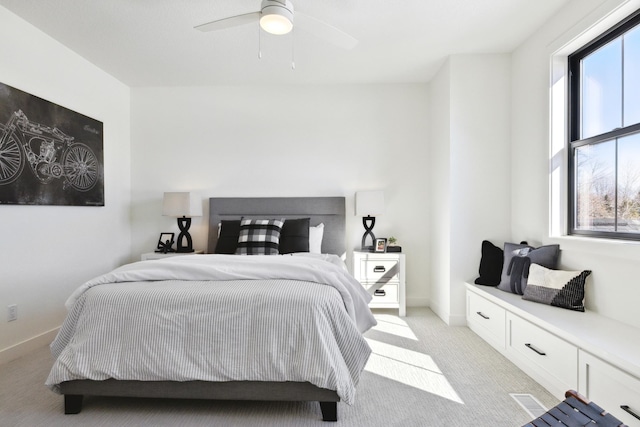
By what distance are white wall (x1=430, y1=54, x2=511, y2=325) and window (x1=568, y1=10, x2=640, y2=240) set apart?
74 cm

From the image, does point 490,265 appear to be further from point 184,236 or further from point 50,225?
point 50,225

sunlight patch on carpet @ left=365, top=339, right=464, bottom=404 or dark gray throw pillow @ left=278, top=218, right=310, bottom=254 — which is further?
dark gray throw pillow @ left=278, top=218, right=310, bottom=254

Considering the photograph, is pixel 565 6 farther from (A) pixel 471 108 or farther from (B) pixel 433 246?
(B) pixel 433 246

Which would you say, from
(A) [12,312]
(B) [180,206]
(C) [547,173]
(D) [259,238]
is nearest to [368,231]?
(D) [259,238]

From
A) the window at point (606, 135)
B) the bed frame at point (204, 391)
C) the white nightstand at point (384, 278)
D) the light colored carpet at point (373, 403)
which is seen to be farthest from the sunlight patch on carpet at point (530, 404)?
the white nightstand at point (384, 278)

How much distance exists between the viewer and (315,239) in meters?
4.04

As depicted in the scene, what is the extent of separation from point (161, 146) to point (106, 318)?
2.99m

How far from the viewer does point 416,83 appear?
4359mm

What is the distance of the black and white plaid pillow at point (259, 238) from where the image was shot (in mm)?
3688

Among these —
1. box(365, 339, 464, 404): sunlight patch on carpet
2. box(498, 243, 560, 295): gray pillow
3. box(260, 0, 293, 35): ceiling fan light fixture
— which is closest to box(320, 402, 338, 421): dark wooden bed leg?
box(365, 339, 464, 404): sunlight patch on carpet

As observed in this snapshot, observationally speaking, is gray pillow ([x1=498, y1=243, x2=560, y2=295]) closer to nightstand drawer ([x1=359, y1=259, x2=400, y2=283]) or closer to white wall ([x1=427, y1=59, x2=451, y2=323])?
white wall ([x1=427, y1=59, x2=451, y2=323])

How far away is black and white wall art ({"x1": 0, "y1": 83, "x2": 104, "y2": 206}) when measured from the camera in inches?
110

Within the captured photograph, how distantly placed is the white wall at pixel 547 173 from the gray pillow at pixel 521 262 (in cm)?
9

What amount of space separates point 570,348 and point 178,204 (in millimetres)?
3705
